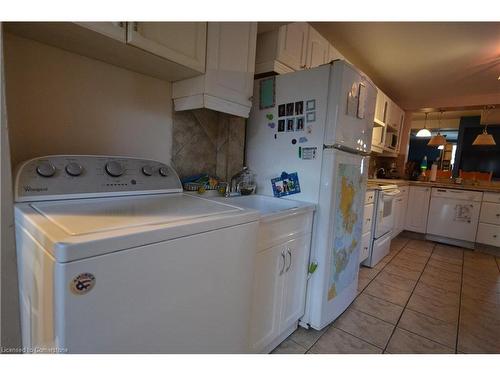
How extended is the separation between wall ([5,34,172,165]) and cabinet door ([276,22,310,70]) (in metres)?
0.86

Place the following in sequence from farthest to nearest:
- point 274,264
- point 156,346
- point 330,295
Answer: point 330,295, point 274,264, point 156,346

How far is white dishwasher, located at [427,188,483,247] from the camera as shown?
11.2ft

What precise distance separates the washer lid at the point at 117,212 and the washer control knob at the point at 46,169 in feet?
0.37

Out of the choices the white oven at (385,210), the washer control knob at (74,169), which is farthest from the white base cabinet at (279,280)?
the white oven at (385,210)

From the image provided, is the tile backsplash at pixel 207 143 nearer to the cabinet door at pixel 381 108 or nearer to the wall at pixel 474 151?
the cabinet door at pixel 381 108

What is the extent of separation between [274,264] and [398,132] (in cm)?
391

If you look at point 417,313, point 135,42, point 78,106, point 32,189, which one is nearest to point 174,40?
point 135,42

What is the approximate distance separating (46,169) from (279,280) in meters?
1.16

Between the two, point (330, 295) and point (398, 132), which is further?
point (398, 132)

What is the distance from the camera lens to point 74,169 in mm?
1028

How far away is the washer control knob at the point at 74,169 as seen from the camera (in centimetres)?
102
